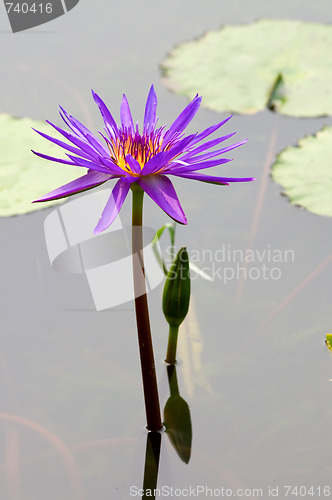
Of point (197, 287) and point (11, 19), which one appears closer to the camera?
point (197, 287)

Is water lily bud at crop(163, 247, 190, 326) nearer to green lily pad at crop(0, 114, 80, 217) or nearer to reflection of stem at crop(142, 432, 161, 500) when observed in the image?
reflection of stem at crop(142, 432, 161, 500)

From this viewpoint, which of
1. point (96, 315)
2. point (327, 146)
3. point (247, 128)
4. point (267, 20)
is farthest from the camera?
point (267, 20)

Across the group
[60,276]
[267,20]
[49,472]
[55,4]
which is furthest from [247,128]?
[49,472]

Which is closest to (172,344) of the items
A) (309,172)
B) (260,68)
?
(309,172)

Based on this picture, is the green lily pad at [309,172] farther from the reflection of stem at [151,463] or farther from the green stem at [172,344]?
the reflection of stem at [151,463]

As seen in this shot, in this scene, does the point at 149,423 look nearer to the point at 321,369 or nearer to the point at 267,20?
the point at 321,369
